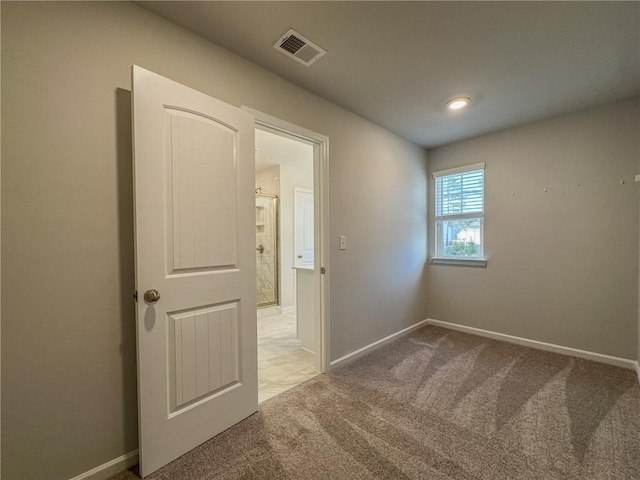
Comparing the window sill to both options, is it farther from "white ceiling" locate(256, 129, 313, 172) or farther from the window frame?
"white ceiling" locate(256, 129, 313, 172)

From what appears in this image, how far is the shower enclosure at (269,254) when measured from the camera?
467 centimetres

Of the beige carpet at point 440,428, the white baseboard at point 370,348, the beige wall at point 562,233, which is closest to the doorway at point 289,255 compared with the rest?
the white baseboard at point 370,348

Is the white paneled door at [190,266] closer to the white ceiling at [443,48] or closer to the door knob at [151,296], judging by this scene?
the door knob at [151,296]

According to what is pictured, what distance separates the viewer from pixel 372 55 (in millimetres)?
1835

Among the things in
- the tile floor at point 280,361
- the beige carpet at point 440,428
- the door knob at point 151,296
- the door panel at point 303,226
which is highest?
the door panel at point 303,226

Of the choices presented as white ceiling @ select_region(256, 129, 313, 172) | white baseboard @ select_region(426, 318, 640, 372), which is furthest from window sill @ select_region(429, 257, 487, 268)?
white ceiling @ select_region(256, 129, 313, 172)

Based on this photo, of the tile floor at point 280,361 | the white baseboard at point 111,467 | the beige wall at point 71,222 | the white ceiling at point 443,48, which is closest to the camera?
the beige wall at point 71,222

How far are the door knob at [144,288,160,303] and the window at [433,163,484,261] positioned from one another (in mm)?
3410

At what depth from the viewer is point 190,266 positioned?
1516 mm

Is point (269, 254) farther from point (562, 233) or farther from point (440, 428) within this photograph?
point (562, 233)

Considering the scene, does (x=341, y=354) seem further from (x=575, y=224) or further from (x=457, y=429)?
(x=575, y=224)

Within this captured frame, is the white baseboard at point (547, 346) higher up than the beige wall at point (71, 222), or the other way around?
the beige wall at point (71, 222)

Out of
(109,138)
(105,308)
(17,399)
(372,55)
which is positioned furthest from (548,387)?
(109,138)

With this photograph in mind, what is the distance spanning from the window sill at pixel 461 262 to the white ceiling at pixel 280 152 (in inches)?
93.0
